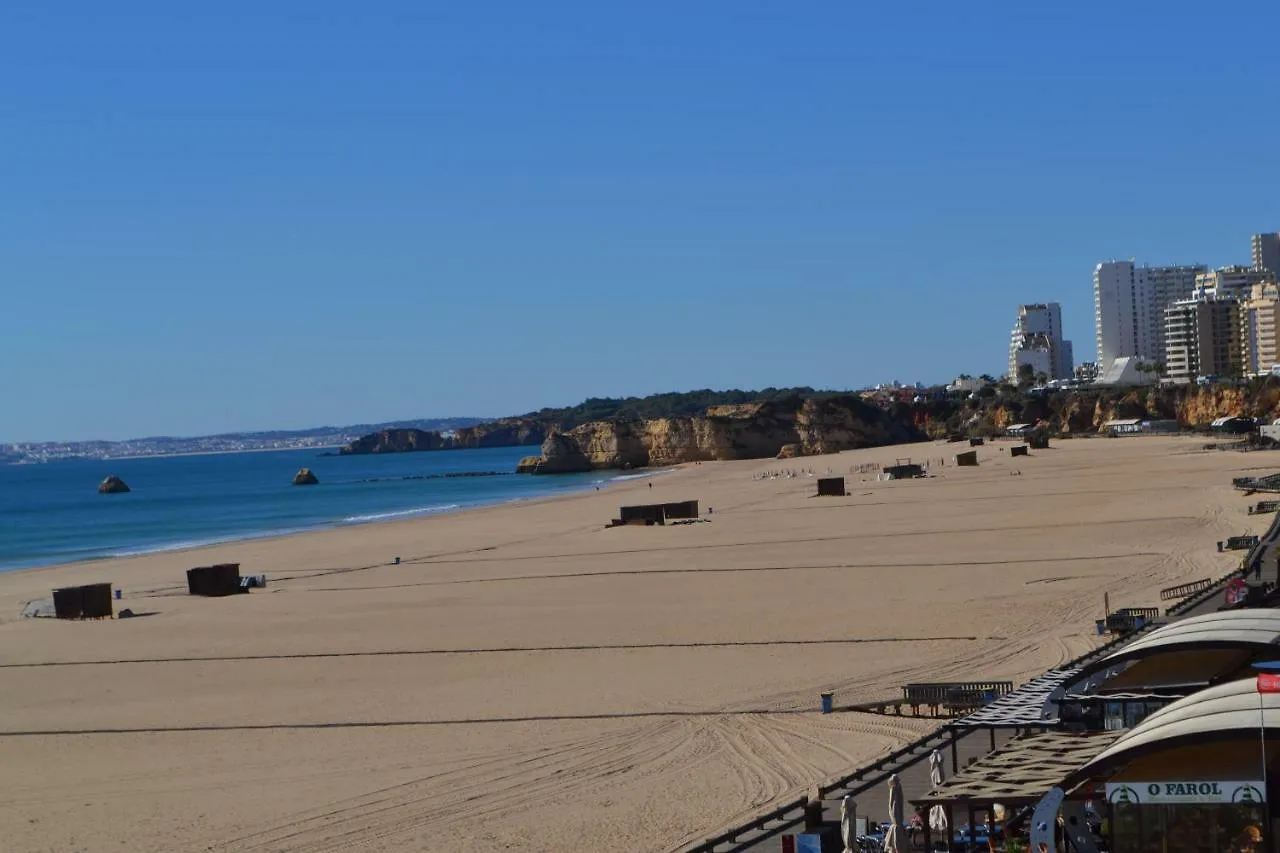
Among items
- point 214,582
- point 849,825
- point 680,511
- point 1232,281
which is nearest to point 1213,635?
point 849,825

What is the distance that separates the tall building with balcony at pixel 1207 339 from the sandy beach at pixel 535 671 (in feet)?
375

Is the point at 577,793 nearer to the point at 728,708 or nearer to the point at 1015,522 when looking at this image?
the point at 728,708

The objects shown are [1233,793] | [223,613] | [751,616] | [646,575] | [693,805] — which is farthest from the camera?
[646,575]

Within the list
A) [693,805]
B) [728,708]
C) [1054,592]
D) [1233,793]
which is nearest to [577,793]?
[693,805]

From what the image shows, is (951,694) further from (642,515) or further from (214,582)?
(642,515)

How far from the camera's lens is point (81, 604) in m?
34.7

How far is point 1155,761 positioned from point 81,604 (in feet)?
101

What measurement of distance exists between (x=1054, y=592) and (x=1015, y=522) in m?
16.7

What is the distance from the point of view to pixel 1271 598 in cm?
1877

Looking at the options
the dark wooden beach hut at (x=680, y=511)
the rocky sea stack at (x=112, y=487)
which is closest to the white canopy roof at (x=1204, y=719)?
the dark wooden beach hut at (x=680, y=511)

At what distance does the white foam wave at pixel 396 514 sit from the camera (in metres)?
72.1

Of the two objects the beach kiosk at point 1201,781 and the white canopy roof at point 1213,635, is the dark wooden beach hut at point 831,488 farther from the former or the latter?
the beach kiosk at point 1201,781

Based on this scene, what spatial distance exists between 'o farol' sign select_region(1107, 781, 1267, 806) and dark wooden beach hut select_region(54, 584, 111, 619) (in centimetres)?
2995

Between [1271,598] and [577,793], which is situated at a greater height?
[1271,598]
